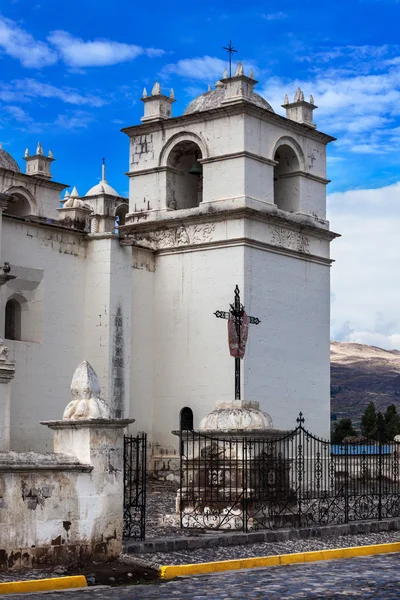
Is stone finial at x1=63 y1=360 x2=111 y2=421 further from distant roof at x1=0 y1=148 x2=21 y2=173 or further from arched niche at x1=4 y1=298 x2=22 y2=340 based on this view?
distant roof at x1=0 y1=148 x2=21 y2=173

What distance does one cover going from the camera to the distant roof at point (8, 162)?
2997cm

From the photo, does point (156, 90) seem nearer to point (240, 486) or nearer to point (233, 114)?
point (233, 114)

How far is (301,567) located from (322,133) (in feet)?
53.7

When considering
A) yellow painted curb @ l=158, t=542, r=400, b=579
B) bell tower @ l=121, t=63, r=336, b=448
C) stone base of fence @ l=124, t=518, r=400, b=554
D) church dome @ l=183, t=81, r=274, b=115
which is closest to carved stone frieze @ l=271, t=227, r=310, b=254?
bell tower @ l=121, t=63, r=336, b=448

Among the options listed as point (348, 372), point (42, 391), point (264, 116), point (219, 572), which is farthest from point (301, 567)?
point (348, 372)

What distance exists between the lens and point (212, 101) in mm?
27266

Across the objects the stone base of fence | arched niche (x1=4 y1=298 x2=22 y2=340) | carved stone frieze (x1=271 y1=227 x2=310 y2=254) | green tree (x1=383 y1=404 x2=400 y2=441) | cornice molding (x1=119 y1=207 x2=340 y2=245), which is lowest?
the stone base of fence

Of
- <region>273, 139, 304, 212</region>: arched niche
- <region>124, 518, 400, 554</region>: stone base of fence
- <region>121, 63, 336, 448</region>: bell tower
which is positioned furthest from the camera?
<region>273, 139, 304, 212</region>: arched niche

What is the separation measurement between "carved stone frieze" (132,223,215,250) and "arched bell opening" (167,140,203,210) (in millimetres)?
832

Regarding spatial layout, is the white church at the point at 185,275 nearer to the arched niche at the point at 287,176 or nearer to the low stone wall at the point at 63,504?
the arched niche at the point at 287,176

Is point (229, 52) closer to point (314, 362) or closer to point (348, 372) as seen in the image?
point (314, 362)

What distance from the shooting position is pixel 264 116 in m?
26.0

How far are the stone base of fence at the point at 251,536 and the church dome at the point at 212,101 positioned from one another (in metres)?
12.2

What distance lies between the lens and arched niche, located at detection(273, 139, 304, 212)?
89.2 ft
